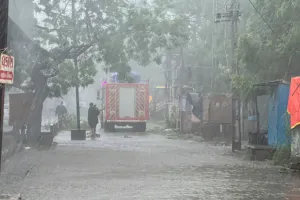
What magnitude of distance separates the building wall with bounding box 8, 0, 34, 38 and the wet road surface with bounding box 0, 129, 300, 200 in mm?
6527

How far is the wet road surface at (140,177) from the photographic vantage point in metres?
9.12

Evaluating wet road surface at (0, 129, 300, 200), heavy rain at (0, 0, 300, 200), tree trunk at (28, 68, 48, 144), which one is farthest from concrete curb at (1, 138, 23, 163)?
tree trunk at (28, 68, 48, 144)

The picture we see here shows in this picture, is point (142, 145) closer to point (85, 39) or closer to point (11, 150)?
point (85, 39)

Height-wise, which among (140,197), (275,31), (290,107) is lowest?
(140,197)

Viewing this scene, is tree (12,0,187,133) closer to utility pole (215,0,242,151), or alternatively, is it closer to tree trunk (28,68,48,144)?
tree trunk (28,68,48,144)

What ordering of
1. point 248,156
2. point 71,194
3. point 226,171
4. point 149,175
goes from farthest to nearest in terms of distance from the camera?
1. point 248,156
2. point 226,171
3. point 149,175
4. point 71,194

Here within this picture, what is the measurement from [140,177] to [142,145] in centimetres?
920

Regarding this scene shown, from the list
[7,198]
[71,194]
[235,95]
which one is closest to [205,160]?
[235,95]

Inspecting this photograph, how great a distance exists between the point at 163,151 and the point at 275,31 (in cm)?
A: 613

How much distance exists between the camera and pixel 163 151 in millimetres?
17641

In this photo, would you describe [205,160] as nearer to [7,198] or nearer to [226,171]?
[226,171]

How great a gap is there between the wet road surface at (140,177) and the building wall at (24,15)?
6.53 meters

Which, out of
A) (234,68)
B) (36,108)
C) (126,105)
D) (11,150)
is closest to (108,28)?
(36,108)

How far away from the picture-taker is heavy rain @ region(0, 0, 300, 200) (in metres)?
9.79
